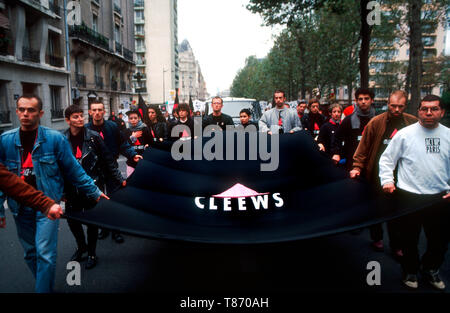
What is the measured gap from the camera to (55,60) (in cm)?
2583

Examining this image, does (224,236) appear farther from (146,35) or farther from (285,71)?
(146,35)

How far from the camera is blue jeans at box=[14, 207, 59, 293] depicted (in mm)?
3119

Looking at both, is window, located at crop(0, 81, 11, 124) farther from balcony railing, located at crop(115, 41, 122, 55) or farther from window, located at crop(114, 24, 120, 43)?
window, located at crop(114, 24, 120, 43)

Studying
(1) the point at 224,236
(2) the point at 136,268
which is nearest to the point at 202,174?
(1) the point at 224,236

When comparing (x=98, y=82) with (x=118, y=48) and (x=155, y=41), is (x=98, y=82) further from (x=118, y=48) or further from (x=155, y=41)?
(x=155, y=41)

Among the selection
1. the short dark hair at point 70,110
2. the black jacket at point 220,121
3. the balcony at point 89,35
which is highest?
the balcony at point 89,35

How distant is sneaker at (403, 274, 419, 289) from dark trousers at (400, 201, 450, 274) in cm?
4

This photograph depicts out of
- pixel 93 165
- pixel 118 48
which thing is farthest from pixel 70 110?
pixel 118 48

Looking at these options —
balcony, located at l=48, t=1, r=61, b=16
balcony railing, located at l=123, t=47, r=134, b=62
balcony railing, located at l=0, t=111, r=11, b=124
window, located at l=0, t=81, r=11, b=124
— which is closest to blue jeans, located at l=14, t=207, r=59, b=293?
balcony railing, located at l=0, t=111, r=11, b=124

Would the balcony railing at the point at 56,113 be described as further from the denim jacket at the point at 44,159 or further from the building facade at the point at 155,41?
the building facade at the point at 155,41

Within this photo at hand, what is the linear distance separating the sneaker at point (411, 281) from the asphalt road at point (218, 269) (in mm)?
69

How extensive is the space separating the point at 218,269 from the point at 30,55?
78.9ft

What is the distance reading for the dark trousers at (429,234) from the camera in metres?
3.62

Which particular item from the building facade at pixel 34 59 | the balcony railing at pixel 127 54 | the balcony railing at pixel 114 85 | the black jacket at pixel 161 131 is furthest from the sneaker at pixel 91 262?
the balcony railing at pixel 127 54
